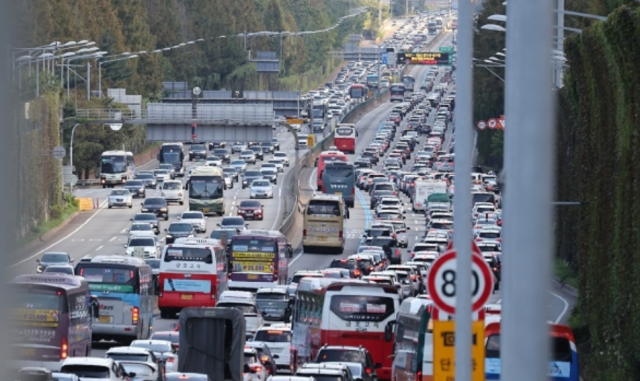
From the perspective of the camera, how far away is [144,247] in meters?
61.9

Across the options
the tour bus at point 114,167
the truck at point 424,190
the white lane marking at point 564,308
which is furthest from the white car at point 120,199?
the white lane marking at point 564,308

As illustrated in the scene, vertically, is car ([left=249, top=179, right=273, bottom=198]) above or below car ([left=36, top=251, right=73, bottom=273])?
above

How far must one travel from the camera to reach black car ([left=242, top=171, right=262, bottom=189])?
104 meters

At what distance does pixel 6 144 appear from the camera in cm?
381

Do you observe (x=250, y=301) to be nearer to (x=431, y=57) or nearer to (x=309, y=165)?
(x=309, y=165)

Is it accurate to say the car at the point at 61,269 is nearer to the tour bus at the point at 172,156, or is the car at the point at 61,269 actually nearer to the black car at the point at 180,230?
the black car at the point at 180,230

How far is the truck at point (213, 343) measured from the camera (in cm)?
2980

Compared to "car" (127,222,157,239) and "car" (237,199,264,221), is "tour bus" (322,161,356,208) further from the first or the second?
"car" (127,222,157,239)

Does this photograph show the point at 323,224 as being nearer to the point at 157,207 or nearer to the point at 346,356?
the point at 157,207

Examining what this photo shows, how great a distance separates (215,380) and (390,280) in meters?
17.5

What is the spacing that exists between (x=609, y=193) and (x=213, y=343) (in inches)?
469

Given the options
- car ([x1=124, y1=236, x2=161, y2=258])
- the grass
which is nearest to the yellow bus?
car ([x1=124, y1=236, x2=161, y2=258])

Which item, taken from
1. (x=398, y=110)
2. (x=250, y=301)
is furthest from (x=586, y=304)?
(x=398, y=110)

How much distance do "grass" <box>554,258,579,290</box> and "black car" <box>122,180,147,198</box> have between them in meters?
37.4
